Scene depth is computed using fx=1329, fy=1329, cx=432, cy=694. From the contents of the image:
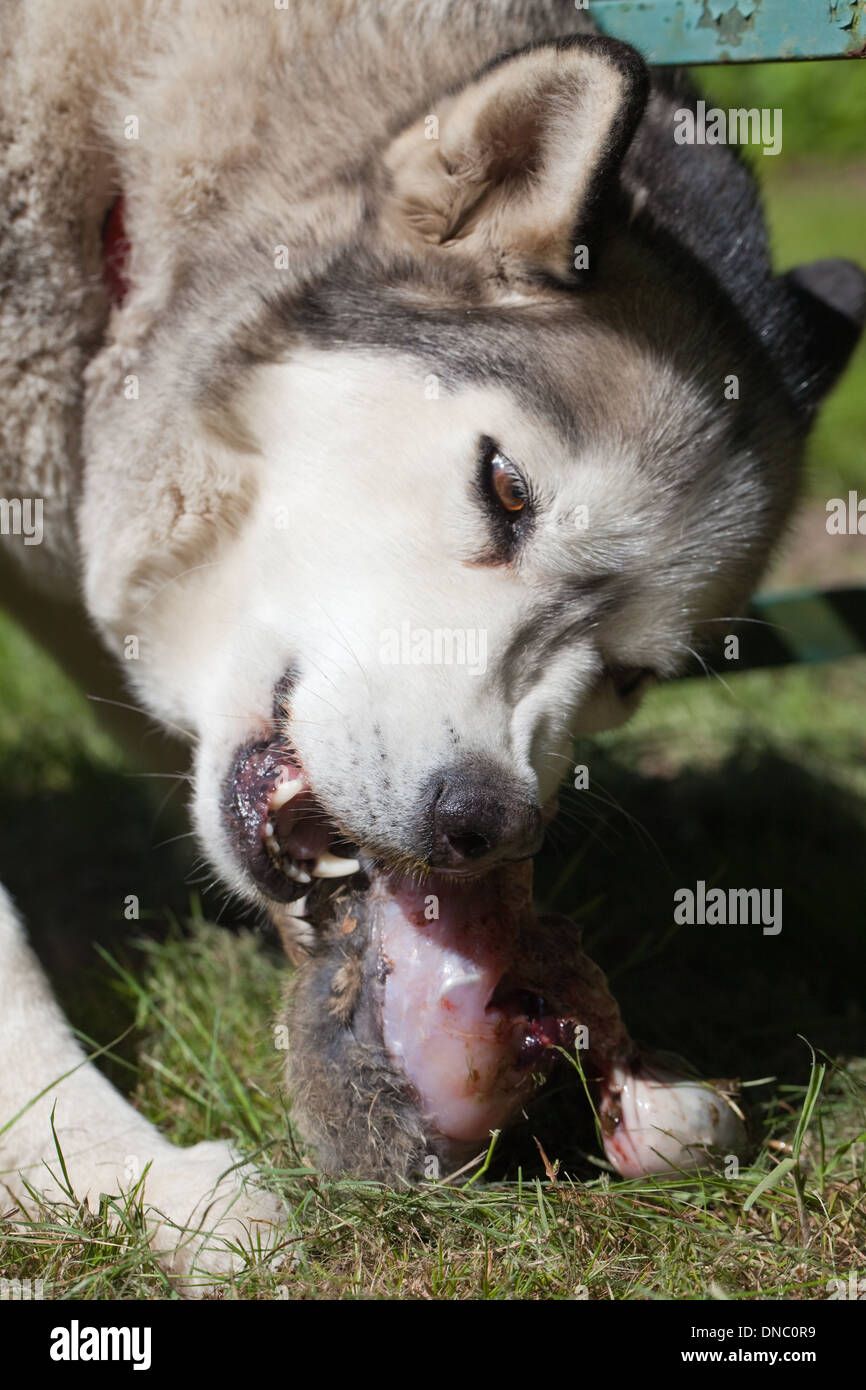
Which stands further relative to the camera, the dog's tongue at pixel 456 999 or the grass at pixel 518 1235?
the dog's tongue at pixel 456 999

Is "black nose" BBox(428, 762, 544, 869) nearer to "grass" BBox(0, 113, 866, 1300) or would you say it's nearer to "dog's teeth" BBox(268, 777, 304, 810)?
"dog's teeth" BBox(268, 777, 304, 810)

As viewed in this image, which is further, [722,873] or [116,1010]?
[722,873]

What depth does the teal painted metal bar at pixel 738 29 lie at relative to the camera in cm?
255

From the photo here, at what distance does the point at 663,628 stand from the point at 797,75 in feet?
39.2

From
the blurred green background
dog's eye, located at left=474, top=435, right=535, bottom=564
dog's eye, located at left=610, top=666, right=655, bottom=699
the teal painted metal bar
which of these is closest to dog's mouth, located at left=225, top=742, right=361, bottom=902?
dog's eye, located at left=474, top=435, right=535, bottom=564

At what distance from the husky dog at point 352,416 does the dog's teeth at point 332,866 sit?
0.02 m

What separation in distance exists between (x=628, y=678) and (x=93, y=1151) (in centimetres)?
146

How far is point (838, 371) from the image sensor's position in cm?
332

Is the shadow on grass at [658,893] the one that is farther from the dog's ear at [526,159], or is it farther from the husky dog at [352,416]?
the dog's ear at [526,159]

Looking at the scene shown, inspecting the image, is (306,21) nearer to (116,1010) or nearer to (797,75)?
(116,1010)

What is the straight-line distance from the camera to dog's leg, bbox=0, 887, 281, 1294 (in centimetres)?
227

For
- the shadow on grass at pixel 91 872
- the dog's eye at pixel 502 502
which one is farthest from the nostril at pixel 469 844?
the shadow on grass at pixel 91 872

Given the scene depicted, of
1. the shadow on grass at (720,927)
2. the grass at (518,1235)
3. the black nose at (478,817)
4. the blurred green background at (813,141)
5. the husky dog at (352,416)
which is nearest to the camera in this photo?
the grass at (518,1235)
